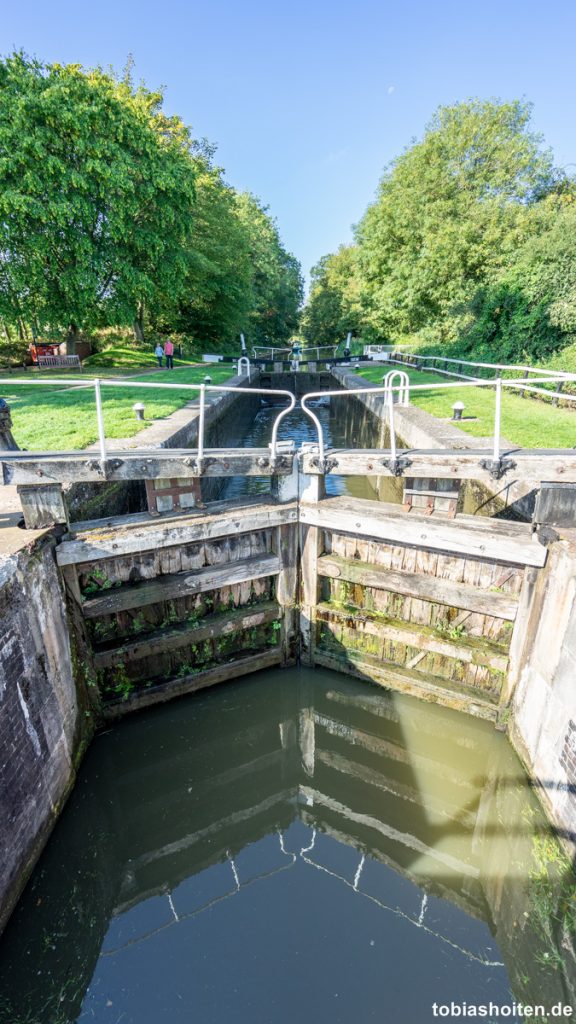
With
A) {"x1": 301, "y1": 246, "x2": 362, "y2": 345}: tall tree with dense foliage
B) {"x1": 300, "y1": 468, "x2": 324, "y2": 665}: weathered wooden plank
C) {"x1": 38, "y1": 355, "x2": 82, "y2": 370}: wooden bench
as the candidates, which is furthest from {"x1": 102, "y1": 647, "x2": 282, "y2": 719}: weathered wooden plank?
{"x1": 301, "y1": 246, "x2": 362, "y2": 345}: tall tree with dense foliage

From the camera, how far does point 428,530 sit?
559cm

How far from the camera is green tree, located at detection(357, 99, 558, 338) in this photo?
25047mm

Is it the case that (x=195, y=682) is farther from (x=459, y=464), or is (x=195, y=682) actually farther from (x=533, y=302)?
(x=533, y=302)

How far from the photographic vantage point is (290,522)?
6.27 m

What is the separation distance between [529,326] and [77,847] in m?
23.1

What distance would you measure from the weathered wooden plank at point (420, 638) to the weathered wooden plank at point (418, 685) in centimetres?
46

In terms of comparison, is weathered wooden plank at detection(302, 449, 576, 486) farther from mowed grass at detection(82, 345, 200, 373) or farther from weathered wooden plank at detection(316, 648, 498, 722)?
mowed grass at detection(82, 345, 200, 373)

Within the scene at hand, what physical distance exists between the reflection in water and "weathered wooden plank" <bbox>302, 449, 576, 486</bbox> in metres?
3.33

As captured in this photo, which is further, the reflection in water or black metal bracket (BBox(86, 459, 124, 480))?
black metal bracket (BBox(86, 459, 124, 480))

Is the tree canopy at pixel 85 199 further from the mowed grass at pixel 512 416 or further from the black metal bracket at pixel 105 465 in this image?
the black metal bracket at pixel 105 465

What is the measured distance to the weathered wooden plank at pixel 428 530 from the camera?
5.20 metres

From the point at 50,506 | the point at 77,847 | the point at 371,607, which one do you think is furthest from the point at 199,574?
the point at 77,847

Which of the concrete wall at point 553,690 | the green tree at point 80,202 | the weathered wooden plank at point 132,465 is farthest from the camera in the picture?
the green tree at point 80,202

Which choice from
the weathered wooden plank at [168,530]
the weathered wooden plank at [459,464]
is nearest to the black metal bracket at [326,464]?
the weathered wooden plank at [459,464]
